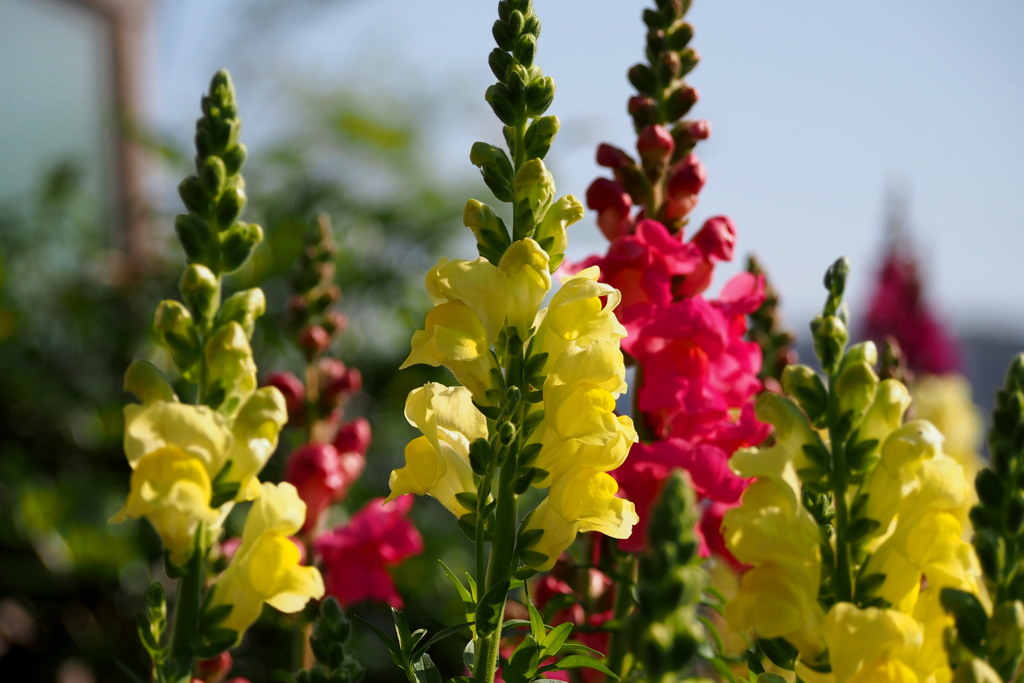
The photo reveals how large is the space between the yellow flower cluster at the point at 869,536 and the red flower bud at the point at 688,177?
29 cm

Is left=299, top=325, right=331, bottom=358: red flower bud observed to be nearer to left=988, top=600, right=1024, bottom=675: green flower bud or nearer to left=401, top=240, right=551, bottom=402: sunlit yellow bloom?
left=401, top=240, right=551, bottom=402: sunlit yellow bloom

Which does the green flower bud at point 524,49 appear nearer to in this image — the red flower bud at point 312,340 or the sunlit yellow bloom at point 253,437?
the sunlit yellow bloom at point 253,437

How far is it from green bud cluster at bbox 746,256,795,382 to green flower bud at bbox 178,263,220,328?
48cm

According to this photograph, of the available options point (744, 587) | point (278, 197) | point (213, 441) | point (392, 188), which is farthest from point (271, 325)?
point (744, 587)

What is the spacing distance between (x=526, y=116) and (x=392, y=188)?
1843mm

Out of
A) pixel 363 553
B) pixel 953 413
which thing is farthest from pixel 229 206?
pixel 953 413

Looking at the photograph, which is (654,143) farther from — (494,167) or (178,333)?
(178,333)

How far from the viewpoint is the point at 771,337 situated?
850 mm

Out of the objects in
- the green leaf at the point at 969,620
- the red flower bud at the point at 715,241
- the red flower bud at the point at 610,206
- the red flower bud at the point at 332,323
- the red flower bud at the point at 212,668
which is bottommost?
the red flower bud at the point at 212,668

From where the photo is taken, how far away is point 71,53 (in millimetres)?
2727

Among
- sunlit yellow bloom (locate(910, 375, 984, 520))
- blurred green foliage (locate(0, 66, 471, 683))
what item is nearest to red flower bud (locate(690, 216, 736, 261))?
blurred green foliage (locate(0, 66, 471, 683))

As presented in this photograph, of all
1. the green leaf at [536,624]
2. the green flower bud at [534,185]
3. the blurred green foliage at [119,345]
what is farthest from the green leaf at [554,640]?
the blurred green foliage at [119,345]

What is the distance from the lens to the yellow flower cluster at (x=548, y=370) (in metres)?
0.51

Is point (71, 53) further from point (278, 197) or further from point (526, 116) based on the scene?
point (526, 116)
